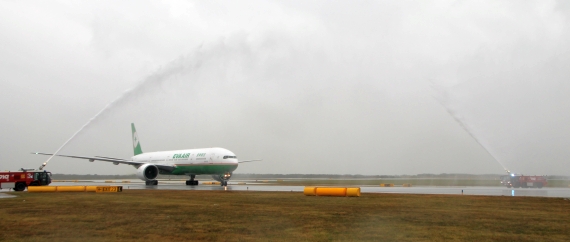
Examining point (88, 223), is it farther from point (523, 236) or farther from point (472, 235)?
point (523, 236)

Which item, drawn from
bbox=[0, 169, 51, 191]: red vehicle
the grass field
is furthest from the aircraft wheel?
the grass field

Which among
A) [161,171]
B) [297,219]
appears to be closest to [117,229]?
[297,219]

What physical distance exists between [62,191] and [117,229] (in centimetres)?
3220

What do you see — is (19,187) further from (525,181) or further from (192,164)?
(525,181)

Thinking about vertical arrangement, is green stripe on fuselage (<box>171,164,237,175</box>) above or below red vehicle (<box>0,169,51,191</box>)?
above

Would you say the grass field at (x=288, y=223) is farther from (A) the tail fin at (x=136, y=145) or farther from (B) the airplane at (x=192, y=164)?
(A) the tail fin at (x=136, y=145)

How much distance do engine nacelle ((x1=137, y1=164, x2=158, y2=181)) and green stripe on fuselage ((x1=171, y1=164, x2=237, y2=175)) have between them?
10.8 feet

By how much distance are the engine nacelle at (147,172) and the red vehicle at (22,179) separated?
1281 centimetres

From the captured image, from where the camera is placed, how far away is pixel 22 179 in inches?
1932

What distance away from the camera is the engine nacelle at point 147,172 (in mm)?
62591

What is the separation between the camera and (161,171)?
221 ft

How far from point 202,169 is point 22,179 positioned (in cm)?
2143

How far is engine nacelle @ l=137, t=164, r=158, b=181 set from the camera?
62.6m

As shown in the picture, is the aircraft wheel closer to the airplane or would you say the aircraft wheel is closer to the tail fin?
the airplane
